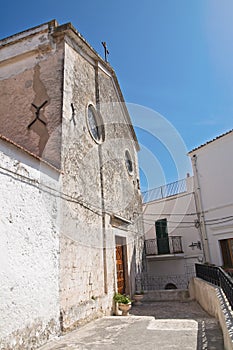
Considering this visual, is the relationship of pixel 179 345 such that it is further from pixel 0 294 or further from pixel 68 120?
pixel 68 120

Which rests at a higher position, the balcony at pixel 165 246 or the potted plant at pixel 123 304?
the balcony at pixel 165 246

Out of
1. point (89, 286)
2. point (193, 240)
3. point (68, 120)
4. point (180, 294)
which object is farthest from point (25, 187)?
point (193, 240)

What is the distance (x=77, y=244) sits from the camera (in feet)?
21.5

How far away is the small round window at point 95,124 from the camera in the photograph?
28.4 ft

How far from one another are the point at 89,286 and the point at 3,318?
3.11 meters

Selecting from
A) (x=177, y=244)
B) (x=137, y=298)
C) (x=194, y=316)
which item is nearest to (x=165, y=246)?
(x=177, y=244)

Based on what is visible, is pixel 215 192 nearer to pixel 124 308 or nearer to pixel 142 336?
pixel 124 308

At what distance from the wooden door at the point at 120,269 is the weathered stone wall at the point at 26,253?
4.15 metres

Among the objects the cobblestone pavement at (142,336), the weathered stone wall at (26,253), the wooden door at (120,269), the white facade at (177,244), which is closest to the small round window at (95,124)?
the weathered stone wall at (26,253)

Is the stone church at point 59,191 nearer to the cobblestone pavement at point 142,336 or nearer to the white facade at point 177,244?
the cobblestone pavement at point 142,336

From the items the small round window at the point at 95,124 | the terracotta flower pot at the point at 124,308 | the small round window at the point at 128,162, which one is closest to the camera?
the terracotta flower pot at the point at 124,308

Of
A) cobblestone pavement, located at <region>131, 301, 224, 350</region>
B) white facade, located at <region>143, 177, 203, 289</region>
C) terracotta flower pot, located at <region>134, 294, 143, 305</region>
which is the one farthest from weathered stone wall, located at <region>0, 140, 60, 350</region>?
white facade, located at <region>143, 177, 203, 289</region>

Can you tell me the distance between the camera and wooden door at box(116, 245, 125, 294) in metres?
9.21

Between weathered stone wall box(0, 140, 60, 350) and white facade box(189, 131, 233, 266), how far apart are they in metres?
8.78
